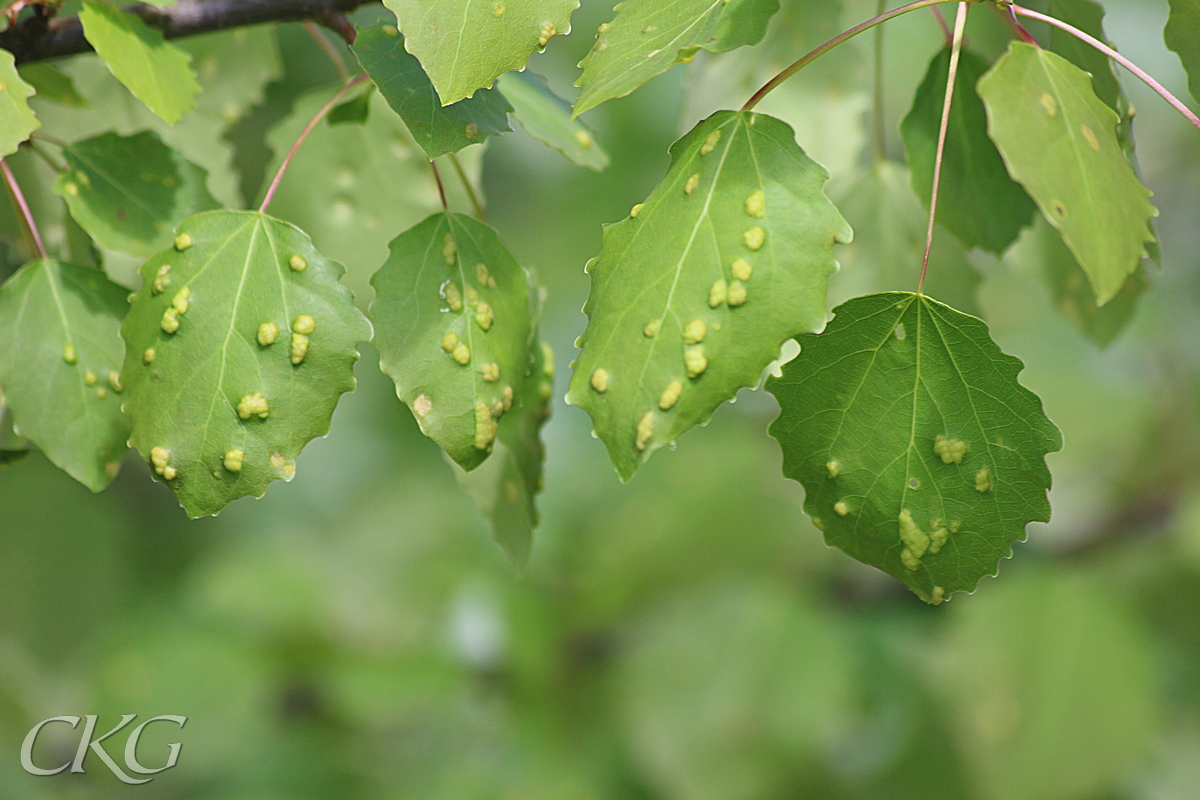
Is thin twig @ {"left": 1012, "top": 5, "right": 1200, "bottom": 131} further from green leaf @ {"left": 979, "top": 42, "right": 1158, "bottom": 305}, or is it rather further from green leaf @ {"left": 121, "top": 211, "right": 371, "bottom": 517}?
green leaf @ {"left": 121, "top": 211, "right": 371, "bottom": 517}

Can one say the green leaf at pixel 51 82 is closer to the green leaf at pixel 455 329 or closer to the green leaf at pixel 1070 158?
the green leaf at pixel 455 329

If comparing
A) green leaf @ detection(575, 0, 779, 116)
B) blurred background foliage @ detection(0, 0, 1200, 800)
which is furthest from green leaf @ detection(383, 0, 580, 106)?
blurred background foliage @ detection(0, 0, 1200, 800)

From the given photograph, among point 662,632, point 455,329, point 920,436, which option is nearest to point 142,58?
point 455,329

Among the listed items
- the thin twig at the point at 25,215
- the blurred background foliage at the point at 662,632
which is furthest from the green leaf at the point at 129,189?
the blurred background foliage at the point at 662,632

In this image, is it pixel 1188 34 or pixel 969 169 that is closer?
pixel 1188 34

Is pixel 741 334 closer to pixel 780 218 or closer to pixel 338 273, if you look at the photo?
pixel 780 218

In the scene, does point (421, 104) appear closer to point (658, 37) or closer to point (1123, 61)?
point (658, 37)
